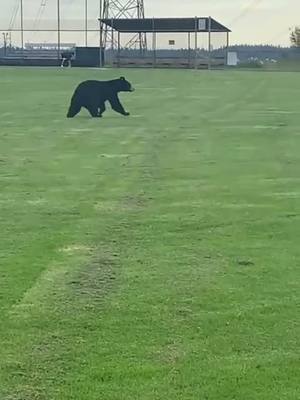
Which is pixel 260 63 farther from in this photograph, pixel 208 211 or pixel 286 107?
pixel 208 211

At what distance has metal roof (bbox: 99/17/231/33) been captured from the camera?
67.4m

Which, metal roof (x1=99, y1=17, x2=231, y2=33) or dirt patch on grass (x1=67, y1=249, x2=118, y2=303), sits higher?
metal roof (x1=99, y1=17, x2=231, y2=33)

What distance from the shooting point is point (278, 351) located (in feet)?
14.3

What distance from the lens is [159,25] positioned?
6812 centimetres

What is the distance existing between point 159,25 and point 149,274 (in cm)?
6371

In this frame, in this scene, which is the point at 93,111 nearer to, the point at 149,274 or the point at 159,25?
the point at 149,274

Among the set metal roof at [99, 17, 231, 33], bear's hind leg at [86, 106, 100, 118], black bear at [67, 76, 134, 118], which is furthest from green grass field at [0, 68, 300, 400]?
metal roof at [99, 17, 231, 33]

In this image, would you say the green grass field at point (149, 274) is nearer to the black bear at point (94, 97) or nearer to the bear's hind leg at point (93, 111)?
the black bear at point (94, 97)

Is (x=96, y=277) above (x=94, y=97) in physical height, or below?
below

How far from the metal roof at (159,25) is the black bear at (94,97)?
48.1 meters

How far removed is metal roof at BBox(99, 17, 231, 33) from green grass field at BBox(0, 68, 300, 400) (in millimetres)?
55731

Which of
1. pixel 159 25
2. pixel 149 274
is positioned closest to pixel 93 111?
pixel 149 274

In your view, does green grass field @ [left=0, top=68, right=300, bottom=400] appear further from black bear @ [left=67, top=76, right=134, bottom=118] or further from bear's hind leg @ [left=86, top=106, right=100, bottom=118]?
bear's hind leg @ [left=86, top=106, right=100, bottom=118]

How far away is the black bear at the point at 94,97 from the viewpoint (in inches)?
762
